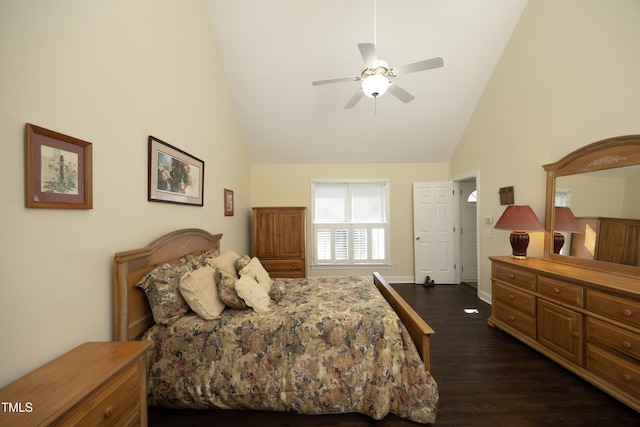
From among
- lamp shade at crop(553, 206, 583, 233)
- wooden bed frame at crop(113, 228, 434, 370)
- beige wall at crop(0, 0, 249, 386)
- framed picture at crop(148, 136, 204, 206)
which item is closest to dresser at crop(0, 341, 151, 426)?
beige wall at crop(0, 0, 249, 386)

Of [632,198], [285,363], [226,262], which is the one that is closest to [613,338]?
[632,198]

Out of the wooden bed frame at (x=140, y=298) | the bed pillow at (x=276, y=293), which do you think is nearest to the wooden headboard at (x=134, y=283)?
the wooden bed frame at (x=140, y=298)

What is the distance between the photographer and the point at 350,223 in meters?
5.21

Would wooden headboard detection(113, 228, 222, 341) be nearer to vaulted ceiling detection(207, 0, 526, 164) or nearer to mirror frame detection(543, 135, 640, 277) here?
vaulted ceiling detection(207, 0, 526, 164)

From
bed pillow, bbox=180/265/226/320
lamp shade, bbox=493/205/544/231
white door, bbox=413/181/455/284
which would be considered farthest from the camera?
white door, bbox=413/181/455/284

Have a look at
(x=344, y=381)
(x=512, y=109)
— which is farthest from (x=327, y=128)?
(x=344, y=381)

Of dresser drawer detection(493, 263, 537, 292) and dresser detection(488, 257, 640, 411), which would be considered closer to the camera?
dresser detection(488, 257, 640, 411)

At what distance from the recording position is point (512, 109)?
342 centimetres

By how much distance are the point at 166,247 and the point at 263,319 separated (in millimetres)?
1037

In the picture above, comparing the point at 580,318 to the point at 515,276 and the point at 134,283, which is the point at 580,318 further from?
the point at 134,283

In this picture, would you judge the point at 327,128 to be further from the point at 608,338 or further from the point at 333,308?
the point at 608,338

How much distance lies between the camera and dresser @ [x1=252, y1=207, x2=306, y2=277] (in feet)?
14.2

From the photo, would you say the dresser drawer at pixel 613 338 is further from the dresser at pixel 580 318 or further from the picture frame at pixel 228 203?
the picture frame at pixel 228 203

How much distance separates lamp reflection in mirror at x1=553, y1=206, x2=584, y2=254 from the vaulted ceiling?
7.37 feet
